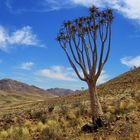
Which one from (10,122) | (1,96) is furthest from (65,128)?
(1,96)

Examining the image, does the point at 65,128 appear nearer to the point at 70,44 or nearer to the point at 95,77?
the point at 95,77

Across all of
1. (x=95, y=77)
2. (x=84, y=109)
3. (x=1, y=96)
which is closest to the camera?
(x=95, y=77)

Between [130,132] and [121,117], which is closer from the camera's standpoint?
[130,132]

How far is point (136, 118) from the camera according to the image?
17078 millimetres

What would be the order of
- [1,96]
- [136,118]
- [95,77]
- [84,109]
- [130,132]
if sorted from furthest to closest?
1. [1,96]
2. [84,109]
3. [95,77]
4. [136,118]
5. [130,132]

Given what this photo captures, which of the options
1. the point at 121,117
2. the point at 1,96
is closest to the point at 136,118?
the point at 121,117

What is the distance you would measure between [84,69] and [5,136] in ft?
17.9

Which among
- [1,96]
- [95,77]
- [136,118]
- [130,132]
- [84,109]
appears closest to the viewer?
[130,132]

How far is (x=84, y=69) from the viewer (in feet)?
65.4

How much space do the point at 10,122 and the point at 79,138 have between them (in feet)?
36.1

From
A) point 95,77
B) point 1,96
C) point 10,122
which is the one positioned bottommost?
point 10,122

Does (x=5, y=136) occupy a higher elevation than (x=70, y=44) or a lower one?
lower

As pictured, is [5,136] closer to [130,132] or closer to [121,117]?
[121,117]

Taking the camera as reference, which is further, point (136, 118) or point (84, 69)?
point (84, 69)
